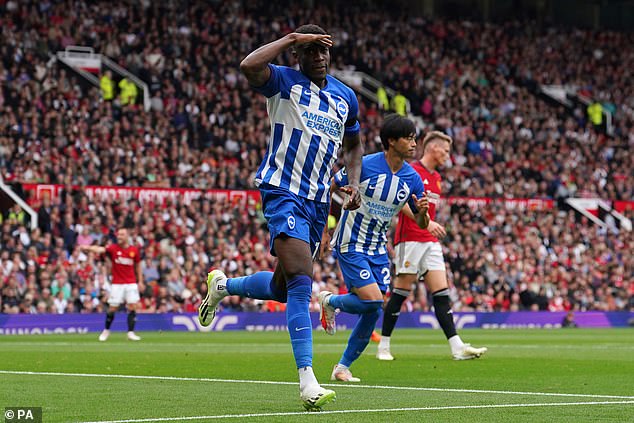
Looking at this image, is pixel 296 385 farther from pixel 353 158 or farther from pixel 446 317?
pixel 446 317

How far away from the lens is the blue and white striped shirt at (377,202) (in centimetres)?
1109

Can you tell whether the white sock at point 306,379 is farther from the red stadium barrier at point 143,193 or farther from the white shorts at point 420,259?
the red stadium barrier at point 143,193

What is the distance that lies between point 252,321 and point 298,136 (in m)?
19.9

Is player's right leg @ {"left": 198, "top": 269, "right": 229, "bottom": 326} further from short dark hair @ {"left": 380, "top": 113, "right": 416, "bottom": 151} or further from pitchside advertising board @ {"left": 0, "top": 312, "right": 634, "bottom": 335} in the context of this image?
pitchside advertising board @ {"left": 0, "top": 312, "right": 634, "bottom": 335}

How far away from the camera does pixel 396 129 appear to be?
1127cm

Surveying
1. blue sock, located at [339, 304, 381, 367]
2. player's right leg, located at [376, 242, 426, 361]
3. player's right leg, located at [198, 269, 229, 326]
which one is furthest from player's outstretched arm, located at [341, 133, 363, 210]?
player's right leg, located at [376, 242, 426, 361]

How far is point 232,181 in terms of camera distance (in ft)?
103

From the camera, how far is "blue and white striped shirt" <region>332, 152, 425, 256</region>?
36.4 feet

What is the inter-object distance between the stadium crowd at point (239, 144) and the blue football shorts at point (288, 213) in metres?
18.3

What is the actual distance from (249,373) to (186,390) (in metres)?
2.42

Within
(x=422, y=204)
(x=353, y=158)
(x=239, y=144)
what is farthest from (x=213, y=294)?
(x=239, y=144)

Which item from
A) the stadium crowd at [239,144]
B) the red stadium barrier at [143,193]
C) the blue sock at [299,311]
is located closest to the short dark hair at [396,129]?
the blue sock at [299,311]

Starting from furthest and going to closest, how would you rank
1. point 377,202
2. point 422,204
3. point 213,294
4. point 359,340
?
1. point 377,202
2. point 359,340
3. point 422,204
4. point 213,294

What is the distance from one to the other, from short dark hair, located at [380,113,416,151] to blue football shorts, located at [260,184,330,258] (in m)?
3.10
